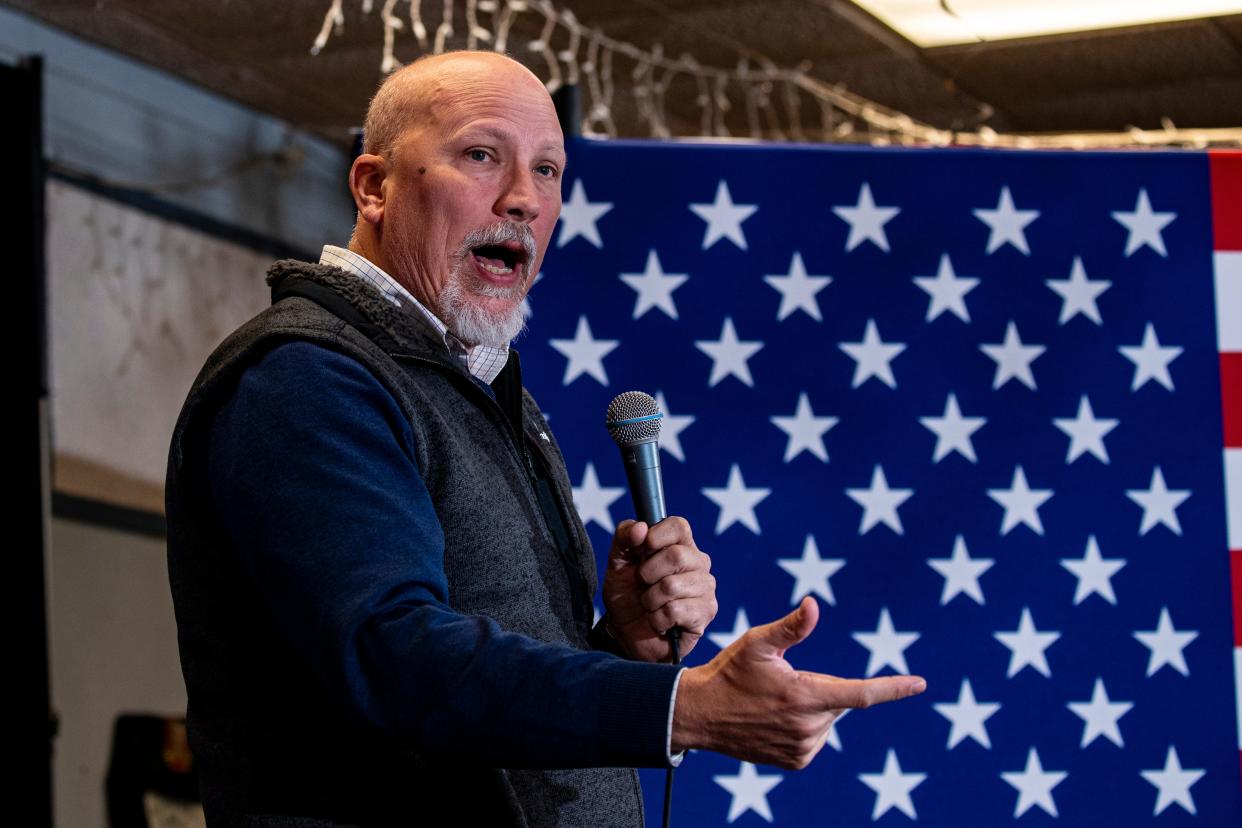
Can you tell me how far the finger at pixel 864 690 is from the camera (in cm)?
96

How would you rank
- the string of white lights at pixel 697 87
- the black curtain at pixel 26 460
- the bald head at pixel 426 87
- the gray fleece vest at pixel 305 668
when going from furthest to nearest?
the string of white lights at pixel 697 87, the black curtain at pixel 26 460, the bald head at pixel 426 87, the gray fleece vest at pixel 305 668

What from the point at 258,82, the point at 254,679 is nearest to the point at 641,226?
the point at 254,679

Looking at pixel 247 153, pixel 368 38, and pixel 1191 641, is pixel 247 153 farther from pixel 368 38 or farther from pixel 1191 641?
pixel 1191 641

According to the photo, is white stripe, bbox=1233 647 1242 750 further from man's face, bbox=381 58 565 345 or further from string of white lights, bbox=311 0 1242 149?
string of white lights, bbox=311 0 1242 149

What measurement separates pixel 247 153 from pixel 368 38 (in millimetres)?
1033

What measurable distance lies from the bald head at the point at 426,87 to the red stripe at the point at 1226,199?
1.32 metres

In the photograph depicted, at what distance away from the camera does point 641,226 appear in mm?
2334

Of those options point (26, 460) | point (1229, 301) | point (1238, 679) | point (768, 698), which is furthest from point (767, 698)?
point (26, 460)

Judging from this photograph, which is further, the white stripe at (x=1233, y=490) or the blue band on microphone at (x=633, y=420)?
the white stripe at (x=1233, y=490)

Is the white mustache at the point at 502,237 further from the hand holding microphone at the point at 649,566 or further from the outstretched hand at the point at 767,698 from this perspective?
the outstretched hand at the point at 767,698

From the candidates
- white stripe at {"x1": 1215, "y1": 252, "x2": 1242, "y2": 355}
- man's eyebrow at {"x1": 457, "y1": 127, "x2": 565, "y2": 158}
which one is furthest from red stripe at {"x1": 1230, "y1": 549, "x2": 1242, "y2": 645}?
man's eyebrow at {"x1": 457, "y1": 127, "x2": 565, "y2": 158}

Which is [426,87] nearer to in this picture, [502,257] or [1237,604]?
[502,257]

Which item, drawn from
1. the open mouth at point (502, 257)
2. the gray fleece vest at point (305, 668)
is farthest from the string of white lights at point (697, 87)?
the gray fleece vest at point (305, 668)

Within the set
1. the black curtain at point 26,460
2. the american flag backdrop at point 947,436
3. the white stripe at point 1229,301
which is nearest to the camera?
the american flag backdrop at point 947,436
